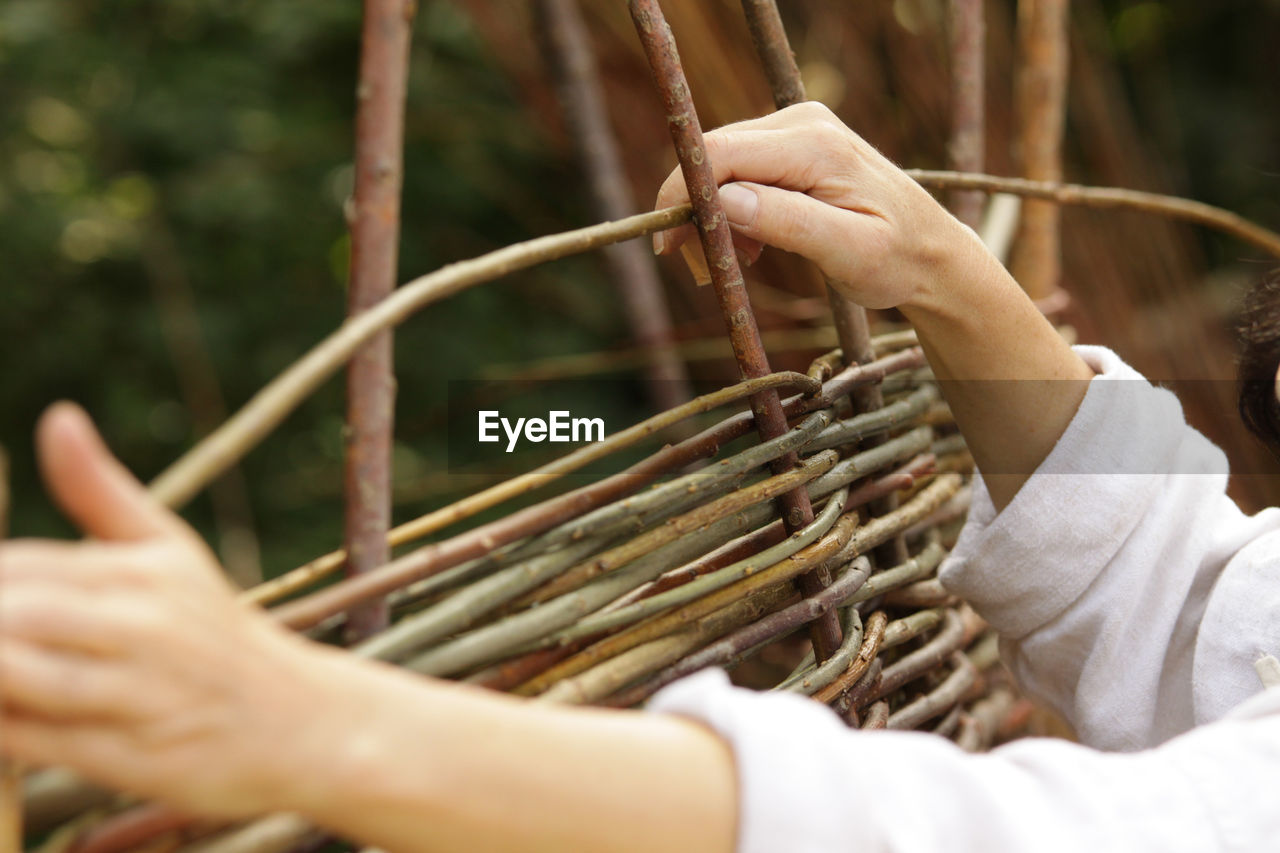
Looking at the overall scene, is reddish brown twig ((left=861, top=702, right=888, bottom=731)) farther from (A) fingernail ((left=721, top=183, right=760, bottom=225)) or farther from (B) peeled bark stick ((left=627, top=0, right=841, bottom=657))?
(A) fingernail ((left=721, top=183, right=760, bottom=225))

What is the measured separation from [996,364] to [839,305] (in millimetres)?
91

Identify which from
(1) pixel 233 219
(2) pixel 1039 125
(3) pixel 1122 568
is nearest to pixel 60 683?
(3) pixel 1122 568

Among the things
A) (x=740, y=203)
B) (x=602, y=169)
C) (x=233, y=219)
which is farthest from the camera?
(x=233, y=219)

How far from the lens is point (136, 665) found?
23 cm

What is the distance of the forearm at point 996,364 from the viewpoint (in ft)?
1.74

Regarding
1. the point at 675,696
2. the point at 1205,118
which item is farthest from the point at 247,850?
the point at 1205,118

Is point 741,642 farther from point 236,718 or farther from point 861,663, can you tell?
point 236,718

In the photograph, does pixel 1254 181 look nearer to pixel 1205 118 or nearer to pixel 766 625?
pixel 1205 118

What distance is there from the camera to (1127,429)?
0.56 meters

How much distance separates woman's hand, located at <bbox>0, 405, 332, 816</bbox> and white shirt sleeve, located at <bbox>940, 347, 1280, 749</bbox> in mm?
416

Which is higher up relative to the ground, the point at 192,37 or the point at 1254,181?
the point at 192,37

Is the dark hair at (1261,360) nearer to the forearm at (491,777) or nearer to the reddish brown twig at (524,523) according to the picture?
the reddish brown twig at (524,523)

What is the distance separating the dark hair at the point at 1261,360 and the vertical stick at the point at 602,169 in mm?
585

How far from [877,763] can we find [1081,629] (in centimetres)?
30
